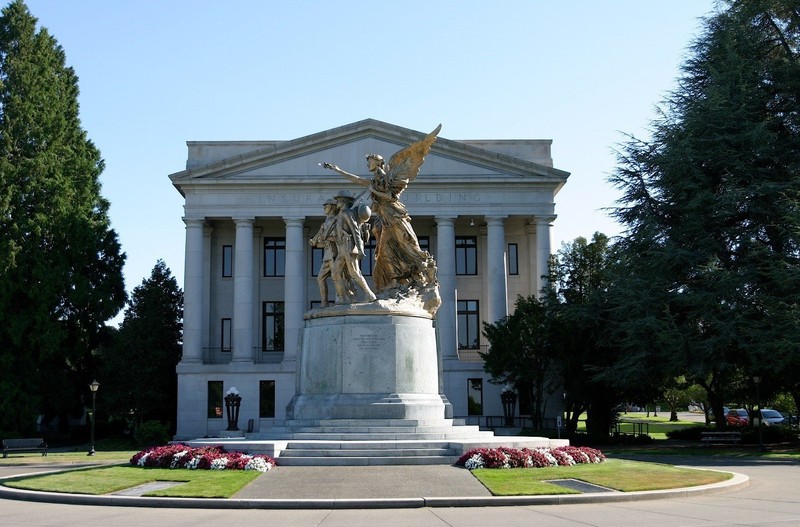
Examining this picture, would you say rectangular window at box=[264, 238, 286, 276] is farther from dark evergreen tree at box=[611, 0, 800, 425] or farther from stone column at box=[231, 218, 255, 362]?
dark evergreen tree at box=[611, 0, 800, 425]

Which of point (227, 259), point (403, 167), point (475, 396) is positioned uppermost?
point (227, 259)

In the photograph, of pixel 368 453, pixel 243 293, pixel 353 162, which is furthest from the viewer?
pixel 353 162

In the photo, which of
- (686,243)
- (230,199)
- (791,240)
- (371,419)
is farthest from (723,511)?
(230,199)

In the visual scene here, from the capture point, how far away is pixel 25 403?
5109 cm

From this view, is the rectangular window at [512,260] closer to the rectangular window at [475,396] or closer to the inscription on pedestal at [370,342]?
the rectangular window at [475,396]

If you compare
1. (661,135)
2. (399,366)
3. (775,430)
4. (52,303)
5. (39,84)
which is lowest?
(775,430)

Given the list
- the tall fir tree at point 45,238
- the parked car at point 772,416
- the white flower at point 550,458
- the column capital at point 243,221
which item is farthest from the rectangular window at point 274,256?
the white flower at point 550,458

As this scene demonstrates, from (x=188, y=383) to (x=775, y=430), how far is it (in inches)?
1331

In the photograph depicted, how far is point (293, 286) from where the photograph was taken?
58.4 metres

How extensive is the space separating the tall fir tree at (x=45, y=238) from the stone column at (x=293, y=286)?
35.3 ft

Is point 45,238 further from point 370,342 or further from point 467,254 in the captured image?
point 370,342

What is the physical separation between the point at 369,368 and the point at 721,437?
2459cm

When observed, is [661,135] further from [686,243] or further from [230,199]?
[230,199]

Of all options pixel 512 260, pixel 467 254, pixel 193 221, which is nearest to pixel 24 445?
pixel 193 221
